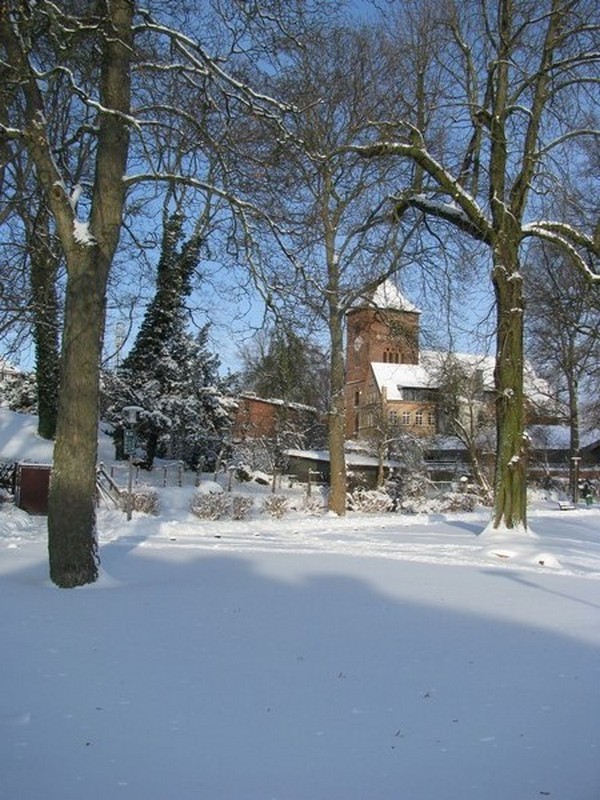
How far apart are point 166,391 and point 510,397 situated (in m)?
20.2

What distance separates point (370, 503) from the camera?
29.8 m

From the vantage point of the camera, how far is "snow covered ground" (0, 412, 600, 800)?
3711 mm

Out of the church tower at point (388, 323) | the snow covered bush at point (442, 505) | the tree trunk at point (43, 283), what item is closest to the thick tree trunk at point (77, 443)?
the tree trunk at point (43, 283)

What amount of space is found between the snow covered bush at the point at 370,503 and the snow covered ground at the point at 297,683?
19351 millimetres

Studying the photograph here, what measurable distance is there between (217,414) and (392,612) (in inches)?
1101

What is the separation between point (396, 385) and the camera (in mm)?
70062

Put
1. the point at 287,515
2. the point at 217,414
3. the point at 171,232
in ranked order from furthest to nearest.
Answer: the point at 217,414 < the point at 287,515 < the point at 171,232

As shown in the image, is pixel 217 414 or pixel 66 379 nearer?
pixel 66 379

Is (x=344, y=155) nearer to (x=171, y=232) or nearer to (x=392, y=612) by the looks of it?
(x=171, y=232)

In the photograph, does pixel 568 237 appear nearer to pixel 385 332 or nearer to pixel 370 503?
pixel 385 332

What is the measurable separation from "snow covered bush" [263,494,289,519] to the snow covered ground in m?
12.9

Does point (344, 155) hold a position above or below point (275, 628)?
above

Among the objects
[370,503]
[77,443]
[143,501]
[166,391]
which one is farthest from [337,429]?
[77,443]

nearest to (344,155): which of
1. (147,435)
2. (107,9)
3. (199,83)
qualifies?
(199,83)
